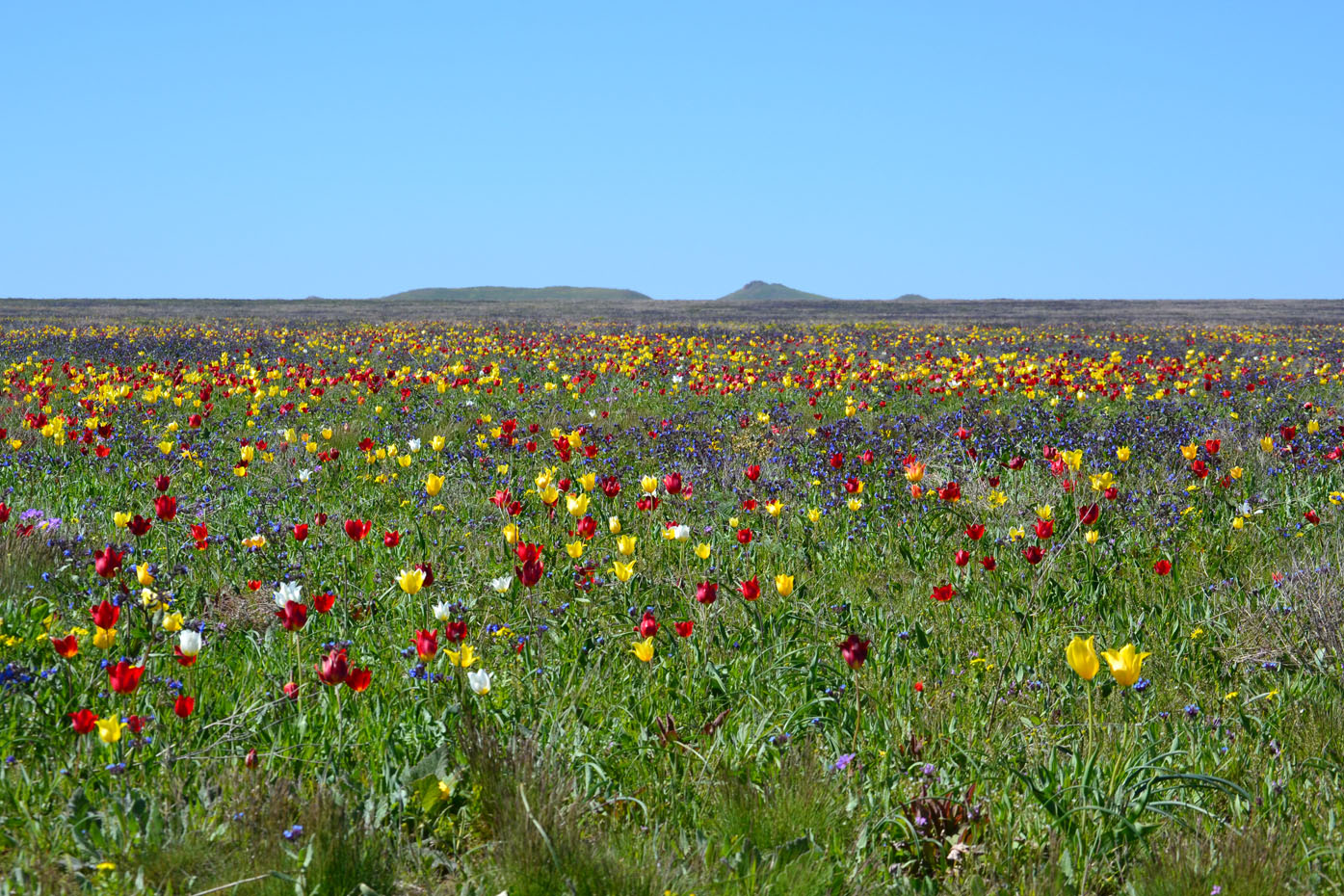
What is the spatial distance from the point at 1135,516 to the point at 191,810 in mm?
5351

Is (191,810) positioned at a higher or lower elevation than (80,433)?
lower

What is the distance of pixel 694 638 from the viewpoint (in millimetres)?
3812

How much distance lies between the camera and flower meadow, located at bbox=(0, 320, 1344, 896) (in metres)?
2.32

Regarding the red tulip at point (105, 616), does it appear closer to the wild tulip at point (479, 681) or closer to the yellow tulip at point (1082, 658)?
the wild tulip at point (479, 681)

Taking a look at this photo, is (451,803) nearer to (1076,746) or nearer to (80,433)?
(1076,746)

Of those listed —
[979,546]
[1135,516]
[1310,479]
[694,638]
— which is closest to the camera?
[694,638]

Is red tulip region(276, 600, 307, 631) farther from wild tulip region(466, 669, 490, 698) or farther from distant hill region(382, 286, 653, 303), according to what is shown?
distant hill region(382, 286, 653, 303)

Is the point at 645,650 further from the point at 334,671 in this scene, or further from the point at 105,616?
the point at 105,616

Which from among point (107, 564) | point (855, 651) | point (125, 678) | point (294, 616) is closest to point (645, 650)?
point (855, 651)

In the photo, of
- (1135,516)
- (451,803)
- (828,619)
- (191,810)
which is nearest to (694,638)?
(828,619)

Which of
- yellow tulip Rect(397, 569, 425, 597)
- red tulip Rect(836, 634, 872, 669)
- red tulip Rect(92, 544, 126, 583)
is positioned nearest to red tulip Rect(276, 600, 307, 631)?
yellow tulip Rect(397, 569, 425, 597)

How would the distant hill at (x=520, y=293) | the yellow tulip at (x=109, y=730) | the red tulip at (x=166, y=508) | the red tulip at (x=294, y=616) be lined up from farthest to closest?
the distant hill at (x=520, y=293), the red tulip at (x=166, y=508), the red tulip at (x=294, y=616), the yellow tulip at (x=109, y=730)

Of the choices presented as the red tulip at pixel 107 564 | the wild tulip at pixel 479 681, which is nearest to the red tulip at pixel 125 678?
the red tulip at pixel 107 564

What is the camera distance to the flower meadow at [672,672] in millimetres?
2324
